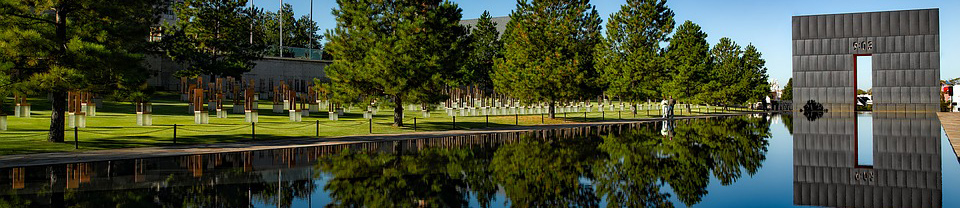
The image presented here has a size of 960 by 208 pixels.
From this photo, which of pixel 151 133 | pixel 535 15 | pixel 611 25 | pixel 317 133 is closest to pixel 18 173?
pixel 151 133

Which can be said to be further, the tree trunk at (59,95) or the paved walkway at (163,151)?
the tree trunk at (59,95)

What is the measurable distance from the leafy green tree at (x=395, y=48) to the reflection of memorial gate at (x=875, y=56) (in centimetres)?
6121

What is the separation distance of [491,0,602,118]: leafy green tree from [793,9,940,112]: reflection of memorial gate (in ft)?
134

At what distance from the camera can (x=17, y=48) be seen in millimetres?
20172

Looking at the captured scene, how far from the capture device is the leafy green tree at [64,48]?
2055cm

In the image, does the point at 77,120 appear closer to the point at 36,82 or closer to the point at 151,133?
the point at 151,133

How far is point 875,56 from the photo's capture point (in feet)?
250

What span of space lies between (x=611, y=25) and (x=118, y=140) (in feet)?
167

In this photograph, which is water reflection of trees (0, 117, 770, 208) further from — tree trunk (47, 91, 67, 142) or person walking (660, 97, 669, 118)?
person walking (660, 97, 669, 118)

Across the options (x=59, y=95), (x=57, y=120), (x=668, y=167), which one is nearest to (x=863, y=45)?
(x=668, y=167)

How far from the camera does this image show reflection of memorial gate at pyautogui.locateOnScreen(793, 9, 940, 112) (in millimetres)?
74062

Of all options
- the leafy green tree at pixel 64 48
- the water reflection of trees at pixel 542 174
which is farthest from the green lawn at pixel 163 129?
the water reflection of trees at pixel 542 174

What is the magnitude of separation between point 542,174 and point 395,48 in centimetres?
1898

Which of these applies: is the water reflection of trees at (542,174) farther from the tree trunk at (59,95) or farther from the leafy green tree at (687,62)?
the leafy green tree at (687,62)
